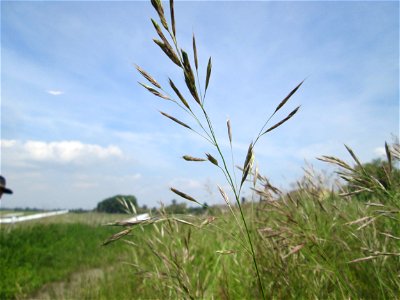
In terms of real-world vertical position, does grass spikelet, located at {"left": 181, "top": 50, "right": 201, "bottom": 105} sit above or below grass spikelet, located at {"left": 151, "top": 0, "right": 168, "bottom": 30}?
below

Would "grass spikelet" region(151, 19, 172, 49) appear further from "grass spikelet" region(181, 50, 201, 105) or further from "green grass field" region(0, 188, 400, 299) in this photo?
"green grass field" region(0, 188, 400, 299)

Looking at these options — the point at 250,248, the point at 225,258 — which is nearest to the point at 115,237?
the point at 250,248

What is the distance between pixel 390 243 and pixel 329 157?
3.11 ft

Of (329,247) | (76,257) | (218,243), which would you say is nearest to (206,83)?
(329,247)

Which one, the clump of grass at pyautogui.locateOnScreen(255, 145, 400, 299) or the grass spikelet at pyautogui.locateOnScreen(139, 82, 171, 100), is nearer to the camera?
the grass spikelet at pyautogui.locateOnScreen(139, 82, 171, 100)

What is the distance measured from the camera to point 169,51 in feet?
2.83

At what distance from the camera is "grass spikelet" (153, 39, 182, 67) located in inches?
33.8

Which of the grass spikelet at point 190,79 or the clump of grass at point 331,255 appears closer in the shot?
the grass spikelet at point 190,79

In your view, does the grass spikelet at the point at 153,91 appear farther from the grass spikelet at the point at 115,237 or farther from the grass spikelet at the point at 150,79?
the grass spikelet at the point at 115,237

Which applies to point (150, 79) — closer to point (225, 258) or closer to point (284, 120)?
point (284, 120)

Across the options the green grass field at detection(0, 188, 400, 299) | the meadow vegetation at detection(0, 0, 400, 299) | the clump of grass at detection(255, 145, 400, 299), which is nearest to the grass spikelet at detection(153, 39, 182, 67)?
the meadow vegetation at detection(0, 0, 400, 299)

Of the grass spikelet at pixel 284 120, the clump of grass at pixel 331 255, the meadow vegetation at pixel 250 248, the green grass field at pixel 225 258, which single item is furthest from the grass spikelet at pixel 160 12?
the clump of grass at pixel 331 255

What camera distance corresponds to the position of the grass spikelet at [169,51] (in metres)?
0.86

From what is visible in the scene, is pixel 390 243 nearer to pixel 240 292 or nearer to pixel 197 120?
pixel 240 292
